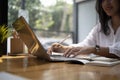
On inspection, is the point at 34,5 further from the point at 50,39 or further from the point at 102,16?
the point at 102,16

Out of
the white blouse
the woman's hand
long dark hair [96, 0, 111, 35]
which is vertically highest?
long dark hair [96, 0, 111, 35]

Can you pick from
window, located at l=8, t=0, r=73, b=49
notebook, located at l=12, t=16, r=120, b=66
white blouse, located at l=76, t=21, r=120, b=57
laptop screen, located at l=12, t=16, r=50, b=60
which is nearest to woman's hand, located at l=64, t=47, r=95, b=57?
notebook, located at l=12, t=16, r=120, b=66

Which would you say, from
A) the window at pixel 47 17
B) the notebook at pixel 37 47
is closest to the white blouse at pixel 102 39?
the notebook at pixel 37 47

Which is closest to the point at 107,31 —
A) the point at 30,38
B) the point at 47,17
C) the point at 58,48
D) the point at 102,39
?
the point at 102,39

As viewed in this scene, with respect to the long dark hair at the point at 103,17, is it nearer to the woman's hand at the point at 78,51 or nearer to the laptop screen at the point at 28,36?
the woman's hand at the point at 78,51

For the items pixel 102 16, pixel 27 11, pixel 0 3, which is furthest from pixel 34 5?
pixel 102 16

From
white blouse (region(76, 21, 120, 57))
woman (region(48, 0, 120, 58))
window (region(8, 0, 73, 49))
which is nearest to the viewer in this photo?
woman (region(48, 0, 120, 58))

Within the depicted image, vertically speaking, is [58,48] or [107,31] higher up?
[107,31]

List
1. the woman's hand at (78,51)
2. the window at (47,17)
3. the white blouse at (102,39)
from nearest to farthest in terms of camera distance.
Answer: the woman's hand at (78,51) → the white blouse at (102,39) → the window at (47,17)

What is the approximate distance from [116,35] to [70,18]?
1.81m

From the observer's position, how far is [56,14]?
3.52 m

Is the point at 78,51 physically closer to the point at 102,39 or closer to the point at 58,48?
the point at 58,48

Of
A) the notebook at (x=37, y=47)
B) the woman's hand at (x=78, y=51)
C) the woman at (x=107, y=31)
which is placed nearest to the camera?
the notebook at (x=37, y=47)

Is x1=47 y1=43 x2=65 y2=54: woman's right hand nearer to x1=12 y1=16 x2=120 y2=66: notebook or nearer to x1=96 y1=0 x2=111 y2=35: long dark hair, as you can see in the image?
x1=12 y1=16 x2=120 y2=66: notebook
